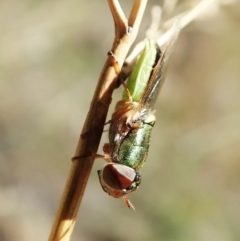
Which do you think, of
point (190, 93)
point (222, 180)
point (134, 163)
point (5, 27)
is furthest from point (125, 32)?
point (222, 180)

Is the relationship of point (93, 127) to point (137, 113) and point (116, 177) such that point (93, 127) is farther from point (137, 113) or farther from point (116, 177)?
point (137, 113)

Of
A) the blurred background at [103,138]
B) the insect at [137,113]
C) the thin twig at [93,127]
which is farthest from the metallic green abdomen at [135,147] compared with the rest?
the blurred background at [103,138]

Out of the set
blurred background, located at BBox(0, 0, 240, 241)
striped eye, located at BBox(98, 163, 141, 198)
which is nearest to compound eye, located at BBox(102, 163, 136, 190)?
striped eye, located at BBox(98, 163, 141, 198)

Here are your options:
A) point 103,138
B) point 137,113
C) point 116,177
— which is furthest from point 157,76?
point 103,138

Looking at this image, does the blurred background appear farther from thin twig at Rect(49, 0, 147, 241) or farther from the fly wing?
thin twig at Rect(49, 0, 147, 241)

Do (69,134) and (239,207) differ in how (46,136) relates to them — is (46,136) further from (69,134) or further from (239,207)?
(239,207)

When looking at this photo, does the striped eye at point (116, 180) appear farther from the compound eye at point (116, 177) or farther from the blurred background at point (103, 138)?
the blurred background at point (103, 138)
